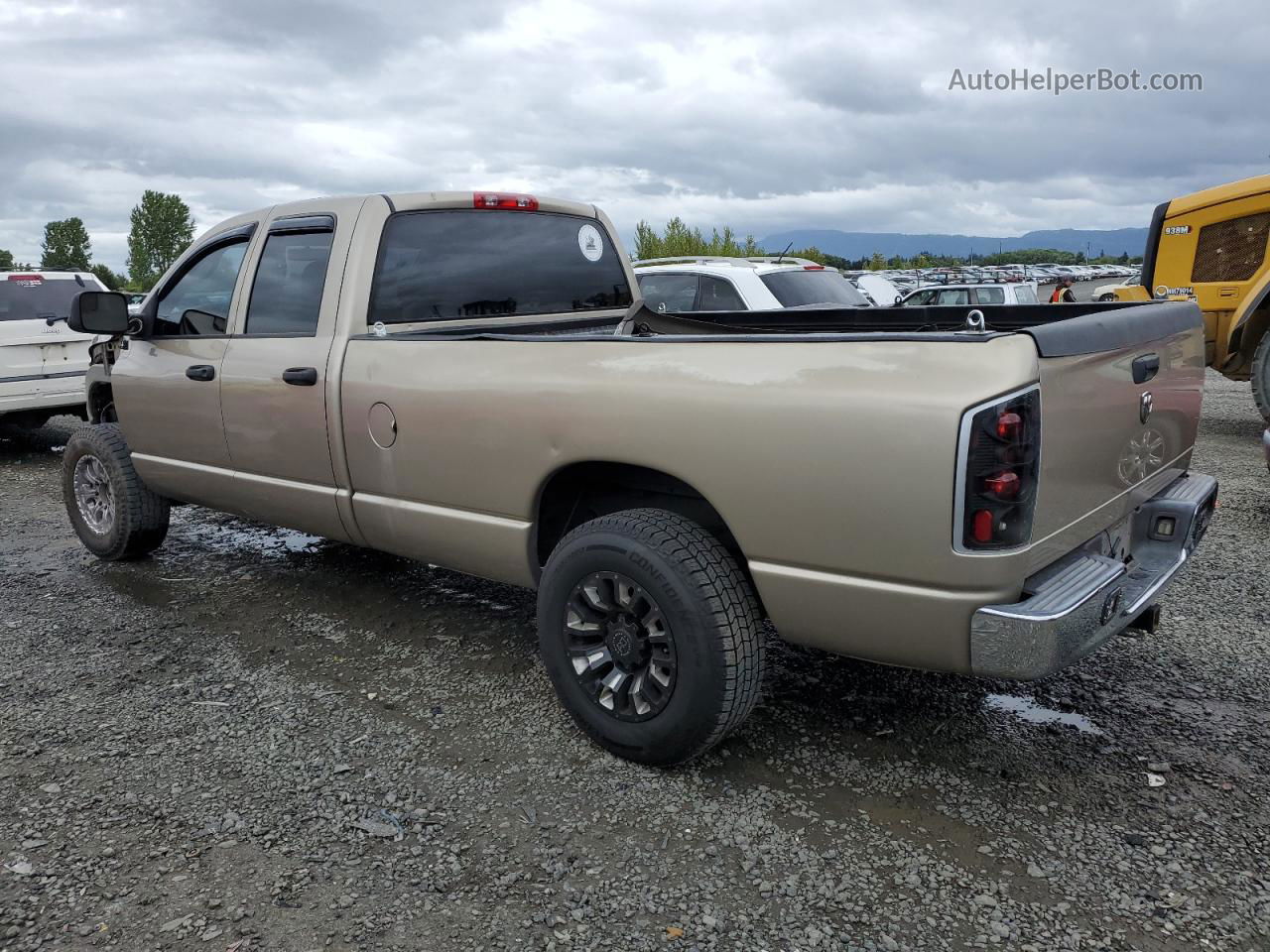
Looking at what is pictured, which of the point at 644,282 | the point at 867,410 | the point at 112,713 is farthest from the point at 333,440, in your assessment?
the point at 644,282

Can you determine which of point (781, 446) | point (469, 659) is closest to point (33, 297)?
point (469, 659)

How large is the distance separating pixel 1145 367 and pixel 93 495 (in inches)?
213

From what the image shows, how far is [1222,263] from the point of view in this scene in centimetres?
1019

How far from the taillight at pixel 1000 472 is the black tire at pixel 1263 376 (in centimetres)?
777

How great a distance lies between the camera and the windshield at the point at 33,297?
9305 millimetres

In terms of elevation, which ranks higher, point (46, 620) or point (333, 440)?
point (333, 440)

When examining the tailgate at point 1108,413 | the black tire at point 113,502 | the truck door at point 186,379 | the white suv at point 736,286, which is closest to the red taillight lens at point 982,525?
the tailgate at point 1108,413

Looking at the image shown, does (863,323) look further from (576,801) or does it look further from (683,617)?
(576,801)

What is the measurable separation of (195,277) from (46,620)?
1.81 metres

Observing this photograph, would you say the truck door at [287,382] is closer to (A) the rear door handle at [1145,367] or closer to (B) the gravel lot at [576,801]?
(B) the gravel lot at [576,801]

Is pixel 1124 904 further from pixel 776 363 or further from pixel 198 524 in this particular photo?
pixel 198 524

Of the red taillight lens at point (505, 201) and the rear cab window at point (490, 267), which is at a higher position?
the red taillight lens at point (505, 201)

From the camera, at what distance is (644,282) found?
990cm

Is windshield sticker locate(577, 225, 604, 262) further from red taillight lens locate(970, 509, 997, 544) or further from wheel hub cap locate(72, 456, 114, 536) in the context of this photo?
wheel hub cap locate(72, 456, 114, 536)
